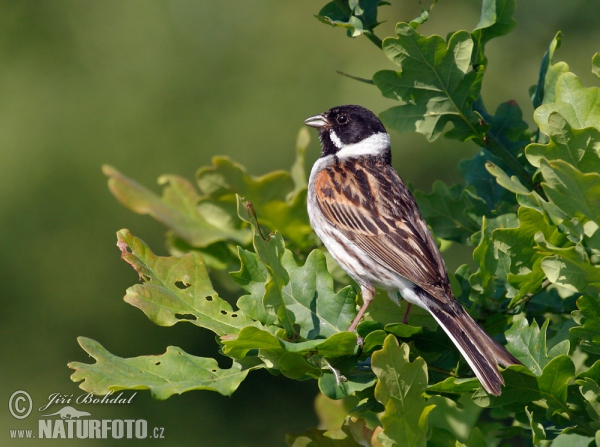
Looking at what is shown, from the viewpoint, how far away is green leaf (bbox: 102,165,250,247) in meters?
2.86

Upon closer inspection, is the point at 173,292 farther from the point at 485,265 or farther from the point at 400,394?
the point at 485,265

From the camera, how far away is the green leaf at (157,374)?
1.83 m

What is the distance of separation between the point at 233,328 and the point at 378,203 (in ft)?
3.93

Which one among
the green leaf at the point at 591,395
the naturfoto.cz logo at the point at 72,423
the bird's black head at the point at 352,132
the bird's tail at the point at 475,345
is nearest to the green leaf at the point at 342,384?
the bird's tail at the point at 475,345

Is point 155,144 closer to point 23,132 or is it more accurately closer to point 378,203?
point 23,132

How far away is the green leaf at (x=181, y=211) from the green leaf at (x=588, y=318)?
4.48 feet

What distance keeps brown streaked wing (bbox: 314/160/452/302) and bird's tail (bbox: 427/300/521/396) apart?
243mm

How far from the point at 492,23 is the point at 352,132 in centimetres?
141

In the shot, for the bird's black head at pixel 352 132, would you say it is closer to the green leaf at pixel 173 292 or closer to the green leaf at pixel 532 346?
the green leaf at pixel 173 292

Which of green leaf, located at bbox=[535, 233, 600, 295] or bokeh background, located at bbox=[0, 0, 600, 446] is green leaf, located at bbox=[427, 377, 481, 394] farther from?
bokeh background, located at bbox=[0, 0, 600, 446]

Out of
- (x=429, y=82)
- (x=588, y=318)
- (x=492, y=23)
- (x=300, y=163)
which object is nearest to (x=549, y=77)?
(x=492, y=23)

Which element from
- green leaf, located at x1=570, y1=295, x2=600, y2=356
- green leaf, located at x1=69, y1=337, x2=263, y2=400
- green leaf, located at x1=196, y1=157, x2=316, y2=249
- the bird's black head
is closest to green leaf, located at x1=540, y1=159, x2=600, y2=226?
green leaf, located at x1=570, y1=295, x2=600, y2=356

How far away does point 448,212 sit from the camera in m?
2.54

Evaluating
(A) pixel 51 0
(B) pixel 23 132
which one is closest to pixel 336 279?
(B) pixel 23 132
